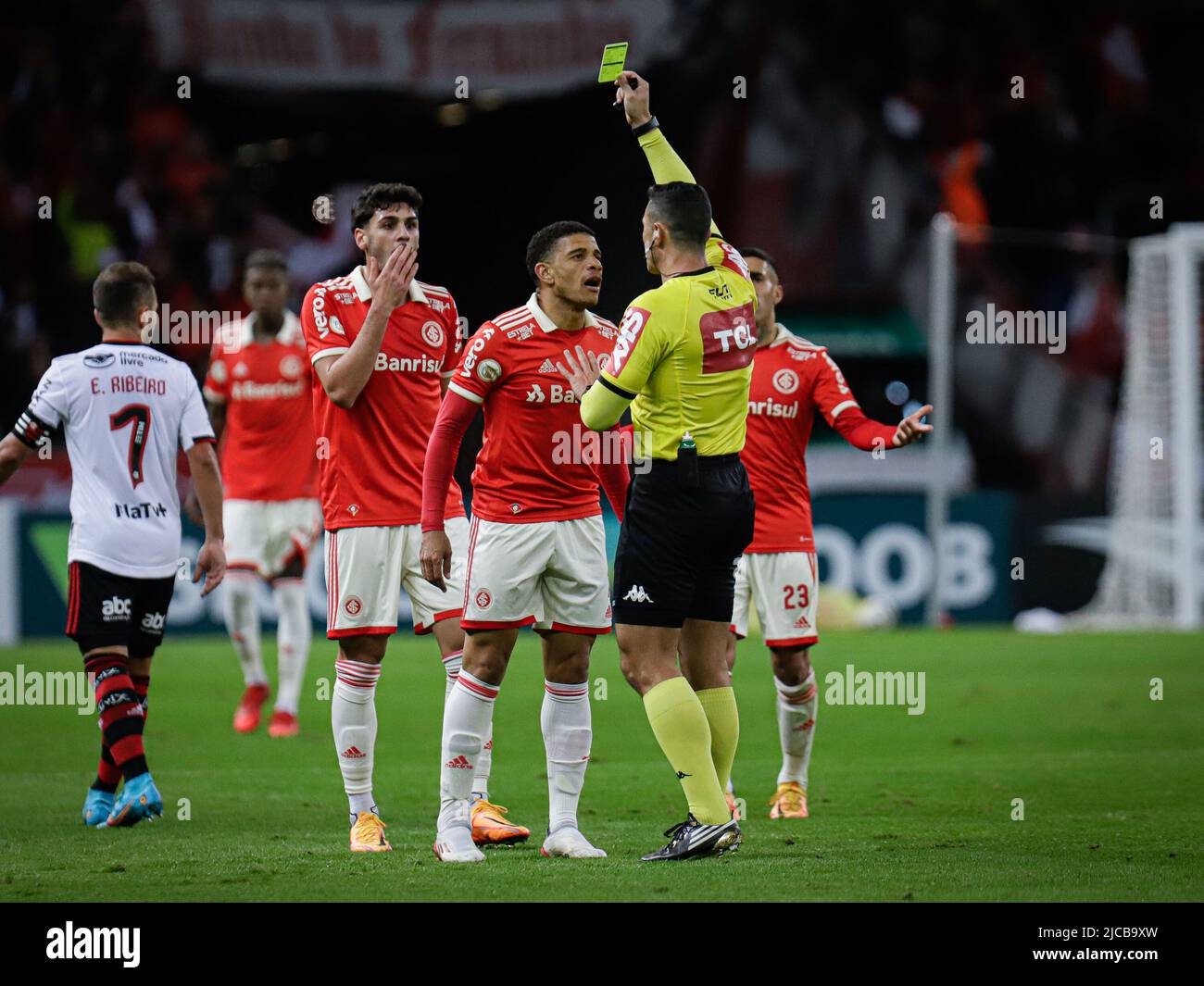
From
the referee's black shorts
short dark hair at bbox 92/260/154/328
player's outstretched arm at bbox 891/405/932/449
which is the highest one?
short dark hair at bbox 92/260/154/328

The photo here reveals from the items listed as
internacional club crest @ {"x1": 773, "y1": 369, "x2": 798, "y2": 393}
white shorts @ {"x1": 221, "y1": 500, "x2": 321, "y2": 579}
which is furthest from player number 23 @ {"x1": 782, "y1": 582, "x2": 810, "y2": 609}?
white shorts @ {"x1": 221, "y1": 500, "x2": 321, "y2": 579}

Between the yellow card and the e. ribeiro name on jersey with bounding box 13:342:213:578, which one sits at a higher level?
the yellow card

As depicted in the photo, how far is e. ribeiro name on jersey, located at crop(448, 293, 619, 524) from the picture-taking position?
20.4ft

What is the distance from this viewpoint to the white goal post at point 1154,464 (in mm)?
17625

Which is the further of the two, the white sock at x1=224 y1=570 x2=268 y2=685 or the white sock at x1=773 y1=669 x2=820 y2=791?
the white sock at x1=224 y1=570 x2=268 y2=685

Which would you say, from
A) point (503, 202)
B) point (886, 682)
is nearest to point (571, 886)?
point (886, 682)

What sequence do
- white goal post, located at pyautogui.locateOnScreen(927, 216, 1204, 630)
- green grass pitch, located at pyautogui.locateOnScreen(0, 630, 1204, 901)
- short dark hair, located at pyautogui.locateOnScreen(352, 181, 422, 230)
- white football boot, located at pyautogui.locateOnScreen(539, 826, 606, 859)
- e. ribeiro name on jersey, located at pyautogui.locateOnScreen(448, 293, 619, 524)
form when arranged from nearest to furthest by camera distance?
green grass pitch, located at pyautogui.locateOnScreen(0, 630, 1204, 901) < white football boot, located at pyautogui.locateOnScreen(539, 826, 606, 859) < e. ribeiro name on jersey, located at pyautogui.locateOnScreen(448, 293, 619, 524) < short dark hair, located at pyautogui.locateOnScreen(352, 181, 422, 230) < white goal post, located at pyautogui.locateOnScreen(927, 216, 1204, 630)

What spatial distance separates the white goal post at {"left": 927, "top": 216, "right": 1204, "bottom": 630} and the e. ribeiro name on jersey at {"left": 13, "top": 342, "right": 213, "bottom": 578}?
35.0 ft

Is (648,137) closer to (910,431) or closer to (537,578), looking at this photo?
(910,431)

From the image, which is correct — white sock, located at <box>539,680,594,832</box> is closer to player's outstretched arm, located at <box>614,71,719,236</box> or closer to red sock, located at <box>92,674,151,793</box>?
player's outstretched arm, located at <box>614,71,719,236</box>

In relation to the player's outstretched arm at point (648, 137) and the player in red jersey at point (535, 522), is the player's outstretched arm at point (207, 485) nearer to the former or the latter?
the player in red jersey at point (535, 522)

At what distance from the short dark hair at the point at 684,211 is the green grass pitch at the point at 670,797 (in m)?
2.23
